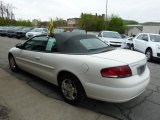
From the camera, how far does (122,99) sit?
3406 mm

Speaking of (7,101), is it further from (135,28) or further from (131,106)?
(135,28)

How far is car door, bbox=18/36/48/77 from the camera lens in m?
4.87

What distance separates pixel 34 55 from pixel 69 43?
128cm

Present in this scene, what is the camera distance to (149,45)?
10594 mm

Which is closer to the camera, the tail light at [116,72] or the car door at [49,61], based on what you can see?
the tail light at [116,72]

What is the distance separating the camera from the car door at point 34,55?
487 centimetres

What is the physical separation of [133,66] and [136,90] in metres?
0.43

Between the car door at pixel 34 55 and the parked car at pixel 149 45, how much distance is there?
6.86 m

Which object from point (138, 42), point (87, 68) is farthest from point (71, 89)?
point (138, 42)

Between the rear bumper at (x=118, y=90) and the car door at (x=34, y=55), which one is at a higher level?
the car door at (x=34, y=55)

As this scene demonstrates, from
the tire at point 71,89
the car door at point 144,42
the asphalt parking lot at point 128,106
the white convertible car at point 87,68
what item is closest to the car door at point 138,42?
the car door at point 144,42

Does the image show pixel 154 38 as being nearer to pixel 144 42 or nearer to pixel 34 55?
pixel 144 42

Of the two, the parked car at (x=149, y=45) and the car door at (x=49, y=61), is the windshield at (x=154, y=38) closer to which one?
the parked car at (x=149, y=45)

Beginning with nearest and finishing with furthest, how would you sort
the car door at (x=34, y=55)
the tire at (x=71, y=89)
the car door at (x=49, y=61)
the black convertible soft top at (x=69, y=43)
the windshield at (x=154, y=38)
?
the tire at (x=71, y=89) < the black convertible soft top at (x=69, y=43) < the car door at (x=49, y=61) < the car door at (x=34, y=55) < the windshield at (x=154, y=38)
